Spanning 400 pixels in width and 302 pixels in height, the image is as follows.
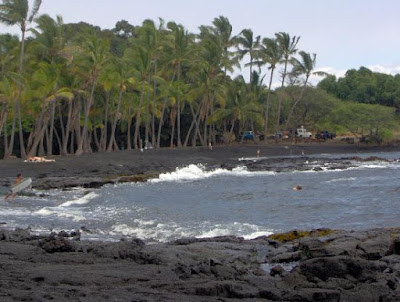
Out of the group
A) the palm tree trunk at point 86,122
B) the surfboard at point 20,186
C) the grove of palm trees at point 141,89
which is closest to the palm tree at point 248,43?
the grove of palm trees at point 141,89

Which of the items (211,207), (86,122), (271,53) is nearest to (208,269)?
(211,207)

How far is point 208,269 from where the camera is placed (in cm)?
995

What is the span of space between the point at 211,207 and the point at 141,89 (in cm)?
3133

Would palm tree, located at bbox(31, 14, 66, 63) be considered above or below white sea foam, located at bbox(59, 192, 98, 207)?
above

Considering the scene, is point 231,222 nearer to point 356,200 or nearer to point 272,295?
point 356,200

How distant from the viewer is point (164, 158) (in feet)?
159

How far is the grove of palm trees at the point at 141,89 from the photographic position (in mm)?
42438

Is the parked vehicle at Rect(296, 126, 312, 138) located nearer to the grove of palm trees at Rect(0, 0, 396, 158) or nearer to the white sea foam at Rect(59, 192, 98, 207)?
the grove of palm trees at Rect(0, 0, 396, 158)

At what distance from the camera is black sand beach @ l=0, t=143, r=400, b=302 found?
8.51 metres

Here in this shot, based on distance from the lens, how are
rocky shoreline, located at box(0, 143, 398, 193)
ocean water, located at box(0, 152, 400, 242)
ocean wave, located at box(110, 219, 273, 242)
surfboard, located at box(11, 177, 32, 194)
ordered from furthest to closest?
rocky shoreline, located at box(0, 143, 398, 193)
surfboard, located at box(11, 177, 32, 194)
ocean water, located at box(0, 152, 400, 242)
ocean wave, located at box(110, 219, 273, 242)

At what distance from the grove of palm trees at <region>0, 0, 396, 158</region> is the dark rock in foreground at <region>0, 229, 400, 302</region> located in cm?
A: 2600

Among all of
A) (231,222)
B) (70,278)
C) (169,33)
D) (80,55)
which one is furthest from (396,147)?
(70,278)

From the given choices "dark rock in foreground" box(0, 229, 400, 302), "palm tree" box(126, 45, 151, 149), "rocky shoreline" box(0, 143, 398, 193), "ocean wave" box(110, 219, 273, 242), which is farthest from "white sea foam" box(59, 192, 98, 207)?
"palm tree" box(126, 45, 151, 149)

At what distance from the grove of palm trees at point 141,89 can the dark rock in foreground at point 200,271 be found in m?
26.0
